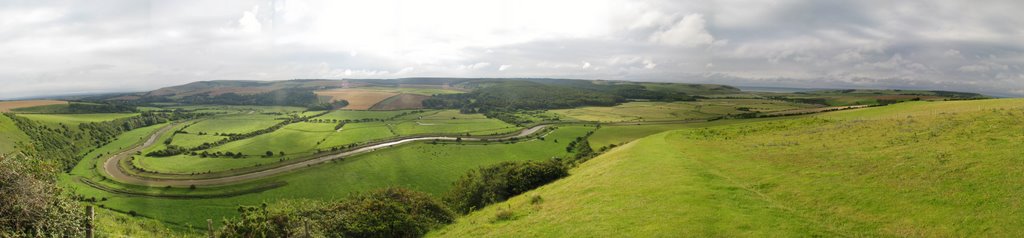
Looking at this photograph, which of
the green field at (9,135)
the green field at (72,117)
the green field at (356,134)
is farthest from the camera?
the green field at (72,117)

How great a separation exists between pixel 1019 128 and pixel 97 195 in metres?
129

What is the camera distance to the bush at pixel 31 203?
1584cm

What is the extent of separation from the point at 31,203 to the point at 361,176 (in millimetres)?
78387

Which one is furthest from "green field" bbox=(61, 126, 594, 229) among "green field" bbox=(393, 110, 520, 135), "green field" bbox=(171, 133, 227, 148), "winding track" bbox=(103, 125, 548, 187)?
"green field" bbox=(393, 110, 520, 135)

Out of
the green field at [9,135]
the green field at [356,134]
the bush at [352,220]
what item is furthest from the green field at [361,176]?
the bush at [352,220]

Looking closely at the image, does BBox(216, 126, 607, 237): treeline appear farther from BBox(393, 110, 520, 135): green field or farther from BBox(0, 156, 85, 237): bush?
BBox(393, 110, 520, 135): green field

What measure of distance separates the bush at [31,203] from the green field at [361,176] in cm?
5870

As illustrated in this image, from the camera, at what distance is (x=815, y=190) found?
24.2 metres

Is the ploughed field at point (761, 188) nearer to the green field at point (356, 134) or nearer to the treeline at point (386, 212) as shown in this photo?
the treeline at point (386, 212)

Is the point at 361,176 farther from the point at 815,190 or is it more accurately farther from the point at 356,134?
the point at 815,190

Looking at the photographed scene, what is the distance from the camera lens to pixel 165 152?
118 m

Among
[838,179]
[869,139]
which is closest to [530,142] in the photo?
[869,139]

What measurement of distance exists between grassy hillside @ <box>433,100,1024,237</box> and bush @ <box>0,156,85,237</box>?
67.0 feet

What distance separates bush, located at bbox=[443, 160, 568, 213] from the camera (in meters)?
45.2
